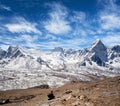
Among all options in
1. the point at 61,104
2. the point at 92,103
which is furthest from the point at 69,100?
the point at 92,103

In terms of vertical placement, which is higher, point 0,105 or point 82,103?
point 82,103

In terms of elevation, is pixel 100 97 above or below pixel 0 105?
above

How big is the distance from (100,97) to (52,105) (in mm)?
9300

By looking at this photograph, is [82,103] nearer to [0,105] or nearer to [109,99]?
[109,99]

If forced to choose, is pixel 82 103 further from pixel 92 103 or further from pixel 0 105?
pixel 0 105

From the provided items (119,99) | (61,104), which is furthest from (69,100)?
(119,99)

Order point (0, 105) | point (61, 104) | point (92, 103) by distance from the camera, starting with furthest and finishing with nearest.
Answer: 1. point (0, 105)
2. point (61, 104)
3. point (92, 103)

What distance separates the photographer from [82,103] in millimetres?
40188

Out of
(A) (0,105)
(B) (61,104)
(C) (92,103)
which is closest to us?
(C) (92,103)

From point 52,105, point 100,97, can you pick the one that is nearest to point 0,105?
point 52,105

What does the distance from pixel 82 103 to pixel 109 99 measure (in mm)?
4875

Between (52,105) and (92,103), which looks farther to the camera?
(52,105)

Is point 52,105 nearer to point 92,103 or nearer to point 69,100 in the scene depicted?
point 69,100

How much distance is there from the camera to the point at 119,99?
39844 mm
